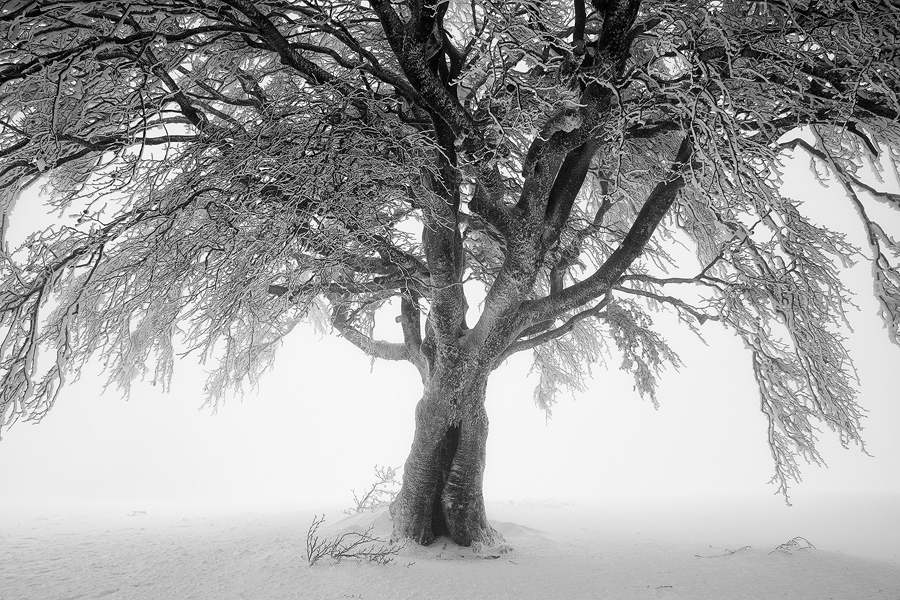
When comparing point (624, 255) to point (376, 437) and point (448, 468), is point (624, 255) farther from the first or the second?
point (376, 437)

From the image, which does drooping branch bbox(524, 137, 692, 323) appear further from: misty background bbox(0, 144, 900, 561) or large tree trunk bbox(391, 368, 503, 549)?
misty background bbox(0, 144, 900, 561)

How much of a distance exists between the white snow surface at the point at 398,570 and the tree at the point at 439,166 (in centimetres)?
→ 87

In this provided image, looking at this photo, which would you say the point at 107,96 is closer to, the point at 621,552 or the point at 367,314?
the point at 367,314

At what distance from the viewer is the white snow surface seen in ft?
9.45

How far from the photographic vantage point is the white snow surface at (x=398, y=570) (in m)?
2.88

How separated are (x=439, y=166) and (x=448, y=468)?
121 inches

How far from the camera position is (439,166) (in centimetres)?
362

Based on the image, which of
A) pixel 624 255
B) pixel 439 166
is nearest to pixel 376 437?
pixel 624 255

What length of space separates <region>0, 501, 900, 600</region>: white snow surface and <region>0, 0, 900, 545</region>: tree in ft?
2.84

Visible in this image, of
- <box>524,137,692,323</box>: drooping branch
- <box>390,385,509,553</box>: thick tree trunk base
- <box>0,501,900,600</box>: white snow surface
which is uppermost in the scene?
<box>524,137,692,323</box>: drooping branch

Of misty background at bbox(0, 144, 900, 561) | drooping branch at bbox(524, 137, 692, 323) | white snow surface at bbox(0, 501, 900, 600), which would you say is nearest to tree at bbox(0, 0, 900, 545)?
drooping branch at bbox(524, 137, 692, 323)

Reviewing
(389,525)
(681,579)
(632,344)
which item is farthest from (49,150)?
(632,344)

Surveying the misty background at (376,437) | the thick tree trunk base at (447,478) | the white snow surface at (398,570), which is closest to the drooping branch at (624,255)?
the thick tree trunk base at (447,478)

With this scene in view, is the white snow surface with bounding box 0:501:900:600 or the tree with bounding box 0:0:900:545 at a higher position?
the tree with bounding box 0:0:900:545
